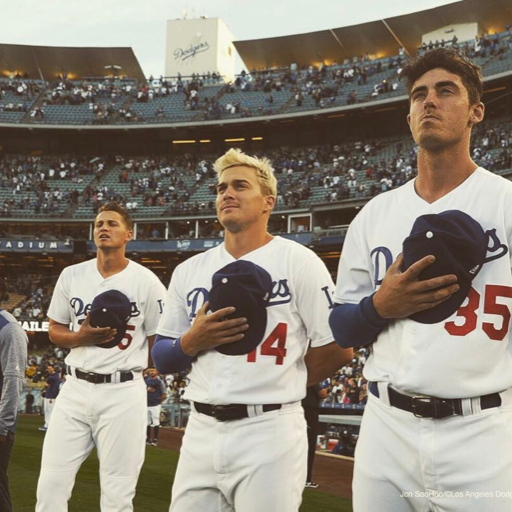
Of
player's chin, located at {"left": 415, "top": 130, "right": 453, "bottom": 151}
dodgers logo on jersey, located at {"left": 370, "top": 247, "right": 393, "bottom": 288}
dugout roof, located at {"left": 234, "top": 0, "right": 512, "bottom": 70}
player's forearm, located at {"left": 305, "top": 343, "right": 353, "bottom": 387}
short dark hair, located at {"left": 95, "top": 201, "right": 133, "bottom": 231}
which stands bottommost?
player's forearm, located at {"left": 305, "top": 343, "right": 353, "bottom": 387}

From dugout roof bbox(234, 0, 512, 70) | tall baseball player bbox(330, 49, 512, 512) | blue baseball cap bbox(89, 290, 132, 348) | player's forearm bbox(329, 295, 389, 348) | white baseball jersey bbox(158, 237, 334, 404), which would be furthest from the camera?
dugout roof bbox(234, 0, 512, 70)

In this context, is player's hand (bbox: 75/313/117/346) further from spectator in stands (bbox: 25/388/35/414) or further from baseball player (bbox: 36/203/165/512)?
spectator in stands (bbox: 25/388/35/414)

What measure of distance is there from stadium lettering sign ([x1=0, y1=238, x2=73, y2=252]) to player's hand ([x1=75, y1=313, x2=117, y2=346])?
34.9 meters

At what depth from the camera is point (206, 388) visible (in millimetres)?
3385

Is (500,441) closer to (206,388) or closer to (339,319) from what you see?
(339,319)

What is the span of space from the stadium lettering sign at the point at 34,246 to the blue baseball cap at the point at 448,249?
3788 centimetres

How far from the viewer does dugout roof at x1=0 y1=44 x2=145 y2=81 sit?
50219mm

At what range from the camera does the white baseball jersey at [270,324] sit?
3330 mm

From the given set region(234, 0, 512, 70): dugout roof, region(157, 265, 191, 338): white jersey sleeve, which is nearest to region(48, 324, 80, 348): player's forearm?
region(157, 265, 191, 338): white jersey sleeve

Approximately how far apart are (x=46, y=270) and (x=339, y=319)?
138 ft

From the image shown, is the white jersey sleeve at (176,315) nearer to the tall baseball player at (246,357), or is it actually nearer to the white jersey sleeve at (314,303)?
the tall baseball player at (246,357)

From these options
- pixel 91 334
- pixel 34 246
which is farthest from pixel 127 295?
pixel 34 246

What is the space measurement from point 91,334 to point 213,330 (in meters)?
2.07

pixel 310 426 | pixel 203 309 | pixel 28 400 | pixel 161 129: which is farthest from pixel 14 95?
pixel 203 309
